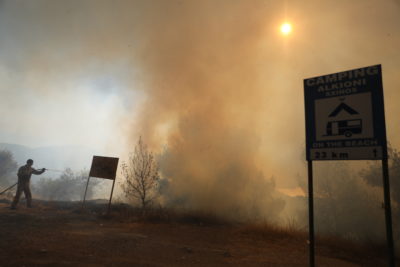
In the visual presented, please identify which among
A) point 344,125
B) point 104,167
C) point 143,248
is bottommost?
point 143,248

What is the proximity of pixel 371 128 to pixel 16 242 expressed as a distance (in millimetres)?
8242

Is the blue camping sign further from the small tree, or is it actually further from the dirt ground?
the small tree

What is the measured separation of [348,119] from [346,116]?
0.19 feet

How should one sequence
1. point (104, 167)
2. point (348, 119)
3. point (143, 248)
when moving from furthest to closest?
point (104, 167) < point (143, 248) < point (348, 119)

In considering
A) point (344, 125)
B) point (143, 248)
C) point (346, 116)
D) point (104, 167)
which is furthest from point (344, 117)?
point (104, 167)

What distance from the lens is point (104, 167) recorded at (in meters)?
12.8

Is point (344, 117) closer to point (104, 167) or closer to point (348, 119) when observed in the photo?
point (348, 119)

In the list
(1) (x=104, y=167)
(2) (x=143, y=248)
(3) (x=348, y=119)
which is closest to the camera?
(3) (x=348, y=119)

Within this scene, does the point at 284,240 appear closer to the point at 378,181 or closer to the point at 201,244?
the point at 201,244

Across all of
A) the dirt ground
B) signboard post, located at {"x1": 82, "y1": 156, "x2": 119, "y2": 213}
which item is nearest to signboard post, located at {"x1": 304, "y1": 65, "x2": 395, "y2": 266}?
the dirt ground

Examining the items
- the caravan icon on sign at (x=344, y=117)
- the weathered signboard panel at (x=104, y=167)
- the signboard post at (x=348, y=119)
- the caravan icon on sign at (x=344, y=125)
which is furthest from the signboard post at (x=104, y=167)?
the caravan icon on sign at (x=344, y=125)

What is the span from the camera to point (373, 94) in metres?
3.68

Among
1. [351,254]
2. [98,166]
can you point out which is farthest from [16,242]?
[351,254]

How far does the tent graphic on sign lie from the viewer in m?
3.77
